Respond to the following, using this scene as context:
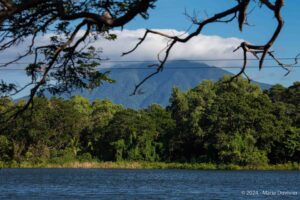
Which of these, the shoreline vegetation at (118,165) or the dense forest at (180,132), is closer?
the dense forest at (180,132)

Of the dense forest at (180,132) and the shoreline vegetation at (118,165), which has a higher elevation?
the dense forest at (180,132)

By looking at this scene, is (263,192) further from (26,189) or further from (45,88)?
(45,88)

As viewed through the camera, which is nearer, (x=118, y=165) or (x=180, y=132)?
(x=180, y=132)

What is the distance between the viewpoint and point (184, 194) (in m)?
33.0

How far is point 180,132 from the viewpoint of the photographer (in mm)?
69812

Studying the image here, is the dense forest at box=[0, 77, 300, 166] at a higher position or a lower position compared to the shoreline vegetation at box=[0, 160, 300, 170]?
higher

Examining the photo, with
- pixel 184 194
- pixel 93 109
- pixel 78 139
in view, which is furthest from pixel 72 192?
pixel 93 109

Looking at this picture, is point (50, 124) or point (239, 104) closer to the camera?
point (239, 104)

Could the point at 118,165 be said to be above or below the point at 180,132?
below

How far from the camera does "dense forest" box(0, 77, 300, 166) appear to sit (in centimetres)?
6288

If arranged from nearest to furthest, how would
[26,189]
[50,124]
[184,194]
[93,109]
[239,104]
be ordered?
[184,194]
[26,189]
[239,104]
[50,124]
[93,109]

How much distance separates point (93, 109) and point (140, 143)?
21819 millimetres

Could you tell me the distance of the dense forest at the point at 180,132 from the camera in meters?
62.9

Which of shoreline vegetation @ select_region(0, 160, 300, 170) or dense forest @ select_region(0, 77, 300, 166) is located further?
shoreline vegetation @ select_region(0, 160, 300, 170)
